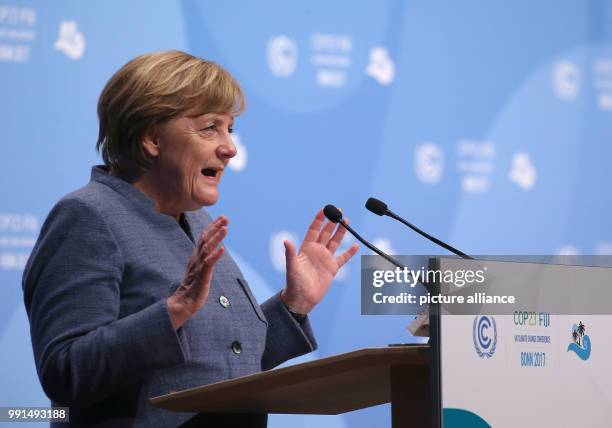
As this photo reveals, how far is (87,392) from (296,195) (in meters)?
1.55

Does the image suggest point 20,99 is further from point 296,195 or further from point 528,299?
point 528,299

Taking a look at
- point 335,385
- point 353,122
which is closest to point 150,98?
point 335,385

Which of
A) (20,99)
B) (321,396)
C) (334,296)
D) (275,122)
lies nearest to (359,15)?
(275,122)

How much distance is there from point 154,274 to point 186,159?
0.97 feet

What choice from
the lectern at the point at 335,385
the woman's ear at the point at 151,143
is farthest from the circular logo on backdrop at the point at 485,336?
the woman's ear at the point at 151,143

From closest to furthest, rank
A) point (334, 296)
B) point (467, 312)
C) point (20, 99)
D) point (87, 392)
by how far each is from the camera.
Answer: point (467, 312)
point (87, 392)
point (20, 99)
point (334, 296)

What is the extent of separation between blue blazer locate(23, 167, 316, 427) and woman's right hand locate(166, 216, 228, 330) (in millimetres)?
24

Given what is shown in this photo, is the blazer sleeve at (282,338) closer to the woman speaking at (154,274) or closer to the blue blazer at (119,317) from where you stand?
the woman speaking at (154,274)

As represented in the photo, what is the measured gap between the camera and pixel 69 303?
1.77 m

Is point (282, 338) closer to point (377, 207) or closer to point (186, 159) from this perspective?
point (377, 207)

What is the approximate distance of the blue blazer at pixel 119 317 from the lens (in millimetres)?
1711

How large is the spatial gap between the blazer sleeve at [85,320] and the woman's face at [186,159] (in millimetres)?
A: 240

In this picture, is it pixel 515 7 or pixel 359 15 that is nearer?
pixel 359 15

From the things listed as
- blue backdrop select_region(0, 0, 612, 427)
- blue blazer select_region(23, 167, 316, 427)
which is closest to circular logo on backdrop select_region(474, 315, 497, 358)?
blue blazer select_region(23, 167, 316, 427)
